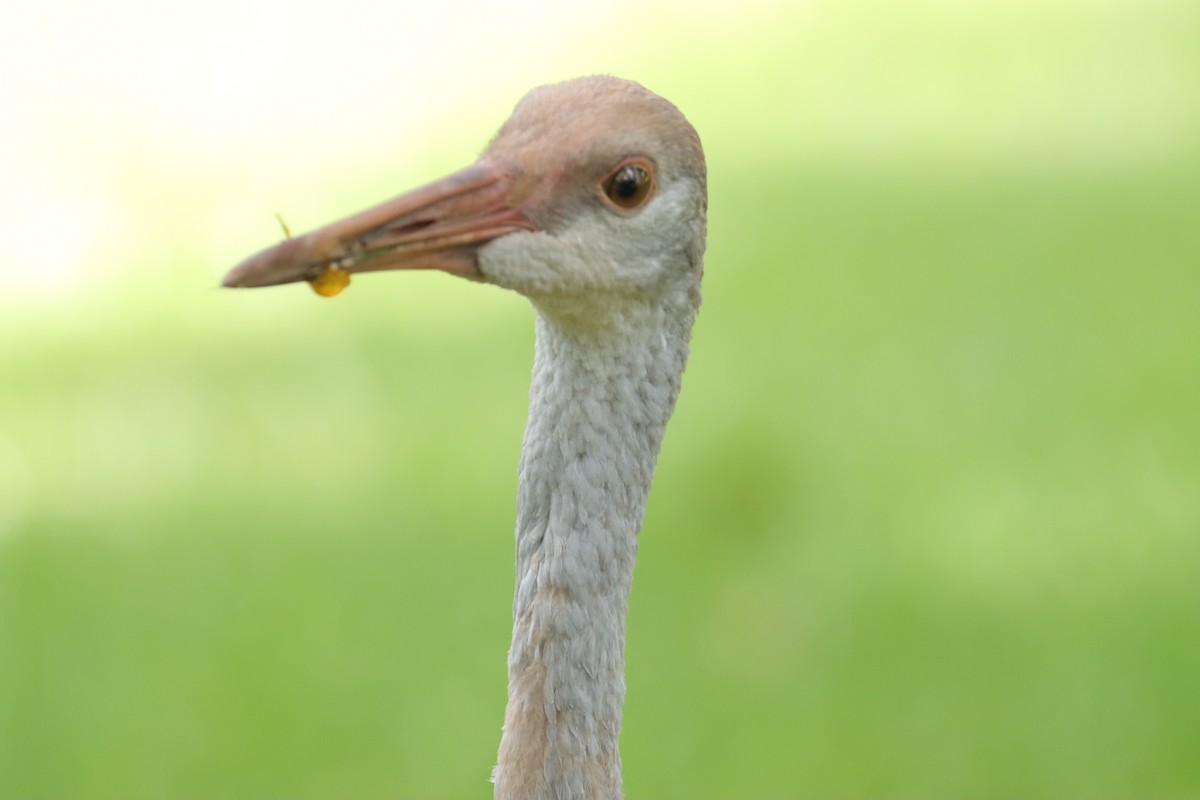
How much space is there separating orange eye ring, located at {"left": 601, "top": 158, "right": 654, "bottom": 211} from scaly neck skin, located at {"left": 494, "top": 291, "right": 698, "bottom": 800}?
0.58ft

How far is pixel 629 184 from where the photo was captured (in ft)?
8.68

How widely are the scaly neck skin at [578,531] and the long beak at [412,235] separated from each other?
24cm

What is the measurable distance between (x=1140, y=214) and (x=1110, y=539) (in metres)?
1.98

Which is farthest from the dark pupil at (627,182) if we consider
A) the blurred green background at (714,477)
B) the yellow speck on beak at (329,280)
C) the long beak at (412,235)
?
the blurred green background at (714,477)

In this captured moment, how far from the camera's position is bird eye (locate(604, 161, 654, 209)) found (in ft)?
8.63

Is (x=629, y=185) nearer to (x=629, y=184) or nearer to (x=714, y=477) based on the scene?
(x=629, y=184)

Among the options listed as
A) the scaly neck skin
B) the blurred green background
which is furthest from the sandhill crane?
the blurred green background

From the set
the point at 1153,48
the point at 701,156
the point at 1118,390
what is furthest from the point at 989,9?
the point at 701,156

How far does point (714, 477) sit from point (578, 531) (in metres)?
3.10

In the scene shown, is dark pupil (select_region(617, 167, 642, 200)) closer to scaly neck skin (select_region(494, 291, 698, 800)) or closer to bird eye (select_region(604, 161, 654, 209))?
bird eye (select_region(604, 161, 654, 209))

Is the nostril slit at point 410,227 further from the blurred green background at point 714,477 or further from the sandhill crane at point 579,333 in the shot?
the blurred green background at point 714,477

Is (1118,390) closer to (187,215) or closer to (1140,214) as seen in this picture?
(1140,214)

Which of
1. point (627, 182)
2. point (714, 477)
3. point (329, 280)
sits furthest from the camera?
point (714, 477)

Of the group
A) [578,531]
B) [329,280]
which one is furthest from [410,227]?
[578,531]
